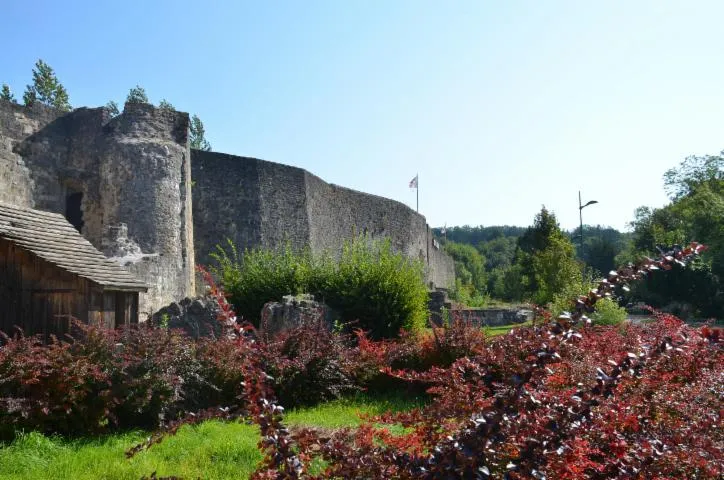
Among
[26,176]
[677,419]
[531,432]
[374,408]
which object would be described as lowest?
[374,408]

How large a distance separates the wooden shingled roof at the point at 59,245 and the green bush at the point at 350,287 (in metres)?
4.65

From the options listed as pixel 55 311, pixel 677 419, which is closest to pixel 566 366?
pixel 677 419

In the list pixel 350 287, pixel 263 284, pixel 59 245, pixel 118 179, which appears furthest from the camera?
pixel 118 179

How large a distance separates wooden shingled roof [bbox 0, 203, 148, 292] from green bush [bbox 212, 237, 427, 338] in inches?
183

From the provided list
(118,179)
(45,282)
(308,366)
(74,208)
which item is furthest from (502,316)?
(45,282)

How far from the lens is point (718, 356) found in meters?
5.43

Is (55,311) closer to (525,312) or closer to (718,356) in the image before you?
(718,356)

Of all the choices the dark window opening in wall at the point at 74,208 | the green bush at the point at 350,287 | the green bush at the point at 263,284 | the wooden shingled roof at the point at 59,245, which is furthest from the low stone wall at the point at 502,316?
the wooden shingled roof at the point at 59,245

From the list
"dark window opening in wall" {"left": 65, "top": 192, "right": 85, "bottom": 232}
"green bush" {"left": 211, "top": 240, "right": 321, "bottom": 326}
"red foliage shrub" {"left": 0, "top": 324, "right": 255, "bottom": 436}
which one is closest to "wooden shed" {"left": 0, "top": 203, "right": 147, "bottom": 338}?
"red foliage shrub" {"left": 0, "top": 324, "right": 255, "bottom": 436}

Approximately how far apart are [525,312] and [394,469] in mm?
21502

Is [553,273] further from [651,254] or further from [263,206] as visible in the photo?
[263,206]

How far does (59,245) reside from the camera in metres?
9.43

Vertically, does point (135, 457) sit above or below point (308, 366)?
below

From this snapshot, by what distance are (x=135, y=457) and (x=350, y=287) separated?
902 centimetres
